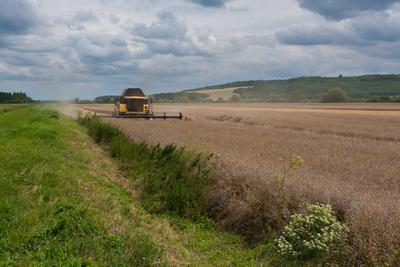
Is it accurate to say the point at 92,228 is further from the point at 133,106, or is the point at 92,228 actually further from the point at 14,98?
the point at 14,98

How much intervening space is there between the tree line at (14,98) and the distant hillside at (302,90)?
36494 mm

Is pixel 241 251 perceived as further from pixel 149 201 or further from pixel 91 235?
pixel 149 201

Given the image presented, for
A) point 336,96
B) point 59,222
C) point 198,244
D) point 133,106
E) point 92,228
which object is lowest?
point 198,244

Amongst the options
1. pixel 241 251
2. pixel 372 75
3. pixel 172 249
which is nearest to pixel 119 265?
pixel 172 249

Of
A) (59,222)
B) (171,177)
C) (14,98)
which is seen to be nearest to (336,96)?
(14,98)

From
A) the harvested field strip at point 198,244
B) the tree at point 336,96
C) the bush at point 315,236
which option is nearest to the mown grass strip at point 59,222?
the harvested field strip at point 198,244

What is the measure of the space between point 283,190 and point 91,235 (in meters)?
3.58

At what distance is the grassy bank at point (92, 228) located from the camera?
6691mm

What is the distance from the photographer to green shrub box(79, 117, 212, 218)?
10.3 m

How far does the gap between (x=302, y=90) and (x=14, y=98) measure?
8259cm

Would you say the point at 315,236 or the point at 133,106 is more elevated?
the point at 133,106

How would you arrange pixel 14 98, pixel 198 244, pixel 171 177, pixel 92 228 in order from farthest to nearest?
pixel 14 98, pixel 171 177, pixel 198 244, pixel 92 228

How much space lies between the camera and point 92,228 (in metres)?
7.65

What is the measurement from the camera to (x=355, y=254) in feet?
21.1
